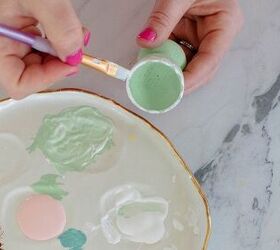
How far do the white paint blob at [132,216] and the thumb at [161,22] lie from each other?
191mm

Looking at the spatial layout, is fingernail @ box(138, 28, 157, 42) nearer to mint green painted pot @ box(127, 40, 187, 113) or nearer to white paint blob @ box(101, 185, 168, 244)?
mint green painted pot @ box(127, 40, 187, 113)

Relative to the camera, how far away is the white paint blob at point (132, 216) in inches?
29.5

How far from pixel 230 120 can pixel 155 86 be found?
0.51 ft

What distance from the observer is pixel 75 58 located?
2.17 feet

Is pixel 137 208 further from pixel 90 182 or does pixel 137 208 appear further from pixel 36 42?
pixel 36 42

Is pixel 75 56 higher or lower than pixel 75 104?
higher

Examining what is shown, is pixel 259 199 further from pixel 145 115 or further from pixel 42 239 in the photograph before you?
pixel 42 239

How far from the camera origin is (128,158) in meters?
0.78

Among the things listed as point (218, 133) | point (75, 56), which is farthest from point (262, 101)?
point (75, 56)

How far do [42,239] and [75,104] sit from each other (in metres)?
0.18

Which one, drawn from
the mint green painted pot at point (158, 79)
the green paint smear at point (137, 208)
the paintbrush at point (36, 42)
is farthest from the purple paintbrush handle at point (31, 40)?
the green paint smear at point (137, 208)

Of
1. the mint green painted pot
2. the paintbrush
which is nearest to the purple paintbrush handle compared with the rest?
the paintbrush

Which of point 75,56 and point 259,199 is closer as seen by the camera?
point 75,56

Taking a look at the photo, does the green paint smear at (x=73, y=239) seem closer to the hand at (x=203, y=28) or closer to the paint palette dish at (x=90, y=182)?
the paint palette dish at (x=90, y=182)
